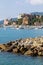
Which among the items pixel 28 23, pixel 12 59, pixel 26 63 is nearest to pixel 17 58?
pixel 12 59

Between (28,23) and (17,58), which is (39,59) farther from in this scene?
(28,23)

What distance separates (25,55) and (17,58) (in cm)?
162

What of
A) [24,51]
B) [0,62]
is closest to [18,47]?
[24,51]

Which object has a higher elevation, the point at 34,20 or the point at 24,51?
the point at 24,51

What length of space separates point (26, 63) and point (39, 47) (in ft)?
19.2

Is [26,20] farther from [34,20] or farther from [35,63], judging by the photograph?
[35,63]

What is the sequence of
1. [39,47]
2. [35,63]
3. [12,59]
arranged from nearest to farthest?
[35,63] → [12,59] → [39,47]

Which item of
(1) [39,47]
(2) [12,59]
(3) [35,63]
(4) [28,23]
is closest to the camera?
(3) [35,63]

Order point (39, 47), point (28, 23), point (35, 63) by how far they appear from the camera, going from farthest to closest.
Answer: point (28, 23) → point (39, 47) → point (35, 63)

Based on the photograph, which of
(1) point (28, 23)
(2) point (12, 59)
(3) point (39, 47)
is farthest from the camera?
(1) point (28, 23)

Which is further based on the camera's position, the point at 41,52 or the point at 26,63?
the point at 41,52

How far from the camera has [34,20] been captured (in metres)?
162

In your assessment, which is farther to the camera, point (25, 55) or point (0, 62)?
point (25, 55)

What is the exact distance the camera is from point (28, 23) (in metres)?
161
